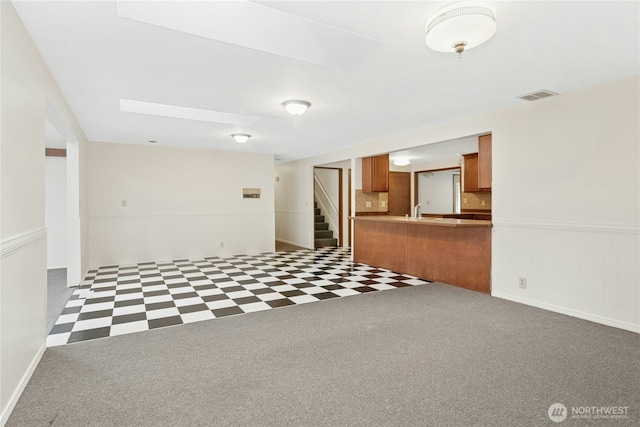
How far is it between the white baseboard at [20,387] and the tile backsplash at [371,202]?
5.31 m

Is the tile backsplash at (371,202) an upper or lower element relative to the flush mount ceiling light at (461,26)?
lower

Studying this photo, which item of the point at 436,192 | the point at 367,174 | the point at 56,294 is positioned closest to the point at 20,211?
the point at 56,294

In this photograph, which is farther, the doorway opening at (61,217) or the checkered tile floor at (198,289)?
the doorway opening at (61,217)

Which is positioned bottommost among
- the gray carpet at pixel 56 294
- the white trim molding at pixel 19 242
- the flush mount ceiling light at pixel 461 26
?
the gray carpet at pixel 56 294

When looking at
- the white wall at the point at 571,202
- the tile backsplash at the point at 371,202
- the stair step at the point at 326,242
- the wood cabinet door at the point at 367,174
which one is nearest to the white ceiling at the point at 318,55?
the white wall at the point at 571,202

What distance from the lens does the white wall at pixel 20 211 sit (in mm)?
1795

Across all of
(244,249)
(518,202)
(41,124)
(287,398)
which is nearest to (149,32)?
(41,124)

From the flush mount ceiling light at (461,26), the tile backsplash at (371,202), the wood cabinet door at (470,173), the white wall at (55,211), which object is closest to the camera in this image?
the flush mount ceiling light at (461,26)

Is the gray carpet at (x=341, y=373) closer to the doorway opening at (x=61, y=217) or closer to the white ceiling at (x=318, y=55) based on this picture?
the doorway opening at (x=61, y=217)

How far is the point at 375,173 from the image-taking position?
6555mm

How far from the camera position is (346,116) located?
14.5ft

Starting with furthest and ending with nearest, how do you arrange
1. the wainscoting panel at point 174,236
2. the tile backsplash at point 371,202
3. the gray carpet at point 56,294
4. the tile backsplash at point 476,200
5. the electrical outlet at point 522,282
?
the tile backsplash at point 476,200 < the tile backsplash at point 371,202 < the wainscoting panel at point 174,236 < the electrical outlet at point 522,282 < the gray carpet at point 56,294

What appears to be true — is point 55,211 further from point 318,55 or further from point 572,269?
point 572,269

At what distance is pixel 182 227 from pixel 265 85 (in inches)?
179
